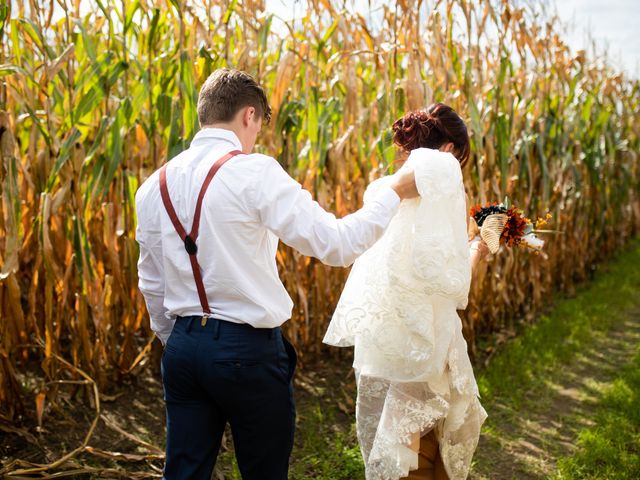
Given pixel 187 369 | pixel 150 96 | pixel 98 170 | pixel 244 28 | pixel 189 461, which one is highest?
Result: pixel 244 28

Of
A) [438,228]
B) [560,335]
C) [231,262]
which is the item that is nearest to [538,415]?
[560,335]

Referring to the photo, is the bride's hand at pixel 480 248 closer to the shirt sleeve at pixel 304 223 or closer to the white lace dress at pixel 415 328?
the white lace dress at pixel 415 328

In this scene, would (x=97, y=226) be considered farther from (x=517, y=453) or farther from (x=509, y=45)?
(x=509, y=45)

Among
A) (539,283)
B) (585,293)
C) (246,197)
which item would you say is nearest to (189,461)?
(246,197)

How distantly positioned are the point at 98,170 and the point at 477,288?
2375mm

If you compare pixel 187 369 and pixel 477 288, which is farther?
pixel 477 288

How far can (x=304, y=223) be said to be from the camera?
5.46 feet

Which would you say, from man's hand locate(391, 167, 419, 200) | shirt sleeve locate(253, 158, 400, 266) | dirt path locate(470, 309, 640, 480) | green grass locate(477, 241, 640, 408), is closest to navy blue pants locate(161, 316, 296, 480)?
shirt sleeve locate(253, 158, 400, 266)

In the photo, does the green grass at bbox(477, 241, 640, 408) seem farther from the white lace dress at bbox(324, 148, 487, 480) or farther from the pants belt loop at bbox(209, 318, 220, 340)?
the pants belt loop at bbox(209, 318, 220, 340)

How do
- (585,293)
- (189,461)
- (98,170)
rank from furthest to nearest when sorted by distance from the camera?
(585,293) < (98,170) < (189,461)

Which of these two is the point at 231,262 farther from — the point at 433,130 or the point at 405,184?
the point at 433,130

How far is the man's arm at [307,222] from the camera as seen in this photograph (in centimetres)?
165

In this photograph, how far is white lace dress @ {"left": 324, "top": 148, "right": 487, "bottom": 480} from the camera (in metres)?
2.05

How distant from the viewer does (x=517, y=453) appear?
3232 mm
